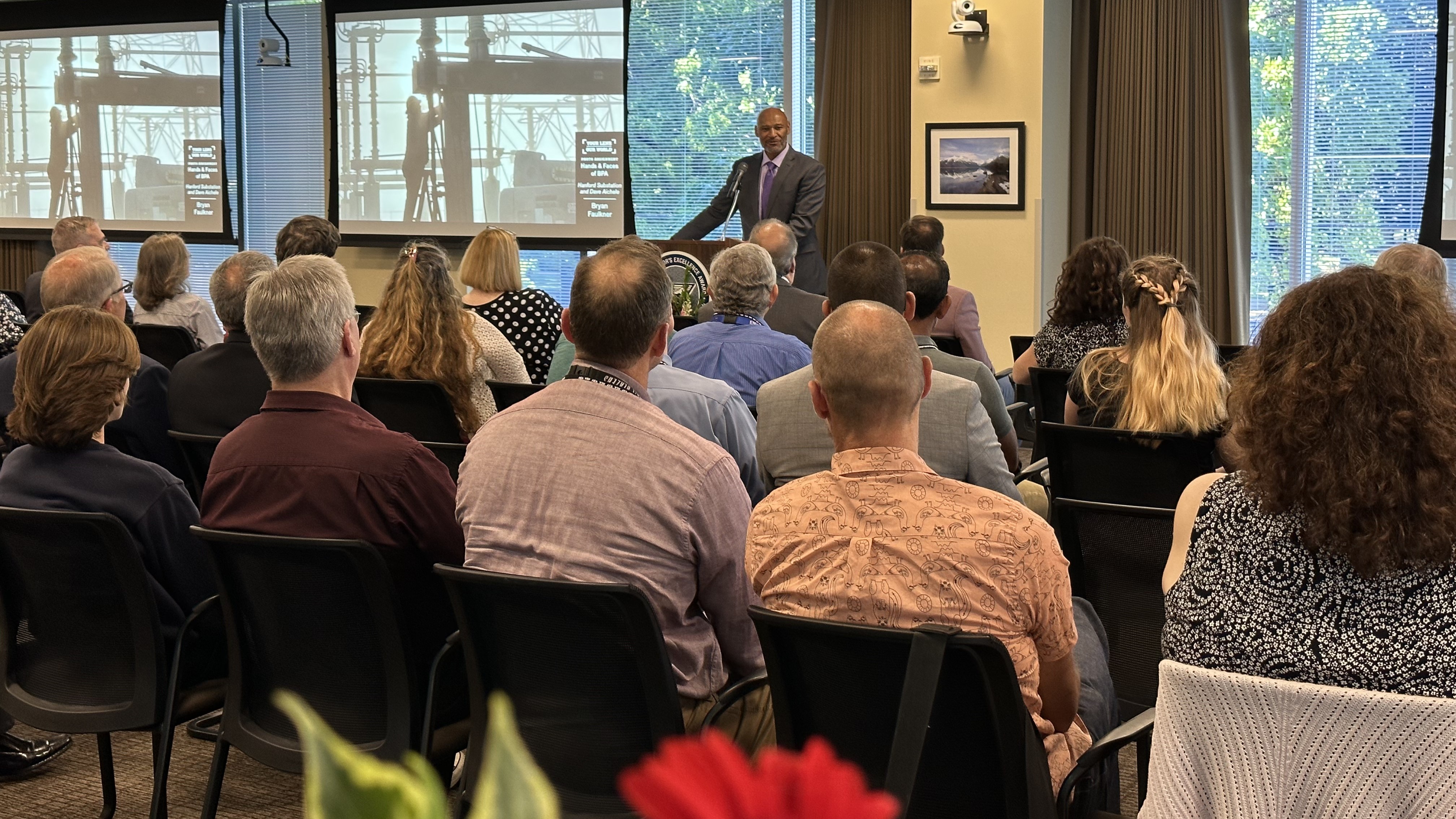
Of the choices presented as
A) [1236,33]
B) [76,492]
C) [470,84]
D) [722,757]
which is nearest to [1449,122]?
[1236,33]

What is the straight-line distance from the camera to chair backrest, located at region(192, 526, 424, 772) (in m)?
2.41

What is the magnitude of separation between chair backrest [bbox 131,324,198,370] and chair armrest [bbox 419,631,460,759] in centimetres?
338

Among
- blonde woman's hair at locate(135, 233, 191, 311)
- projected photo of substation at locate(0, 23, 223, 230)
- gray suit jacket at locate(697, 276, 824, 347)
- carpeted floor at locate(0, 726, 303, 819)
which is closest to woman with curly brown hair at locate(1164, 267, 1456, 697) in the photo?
carpeted floor at locate(0, 726, 303, 819)

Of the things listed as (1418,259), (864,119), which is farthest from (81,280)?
(864,119)

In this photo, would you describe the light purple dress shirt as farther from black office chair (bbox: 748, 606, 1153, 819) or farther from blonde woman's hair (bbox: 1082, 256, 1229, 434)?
blonde woman's hair (bbox: 1082, 256, 1229, 434)

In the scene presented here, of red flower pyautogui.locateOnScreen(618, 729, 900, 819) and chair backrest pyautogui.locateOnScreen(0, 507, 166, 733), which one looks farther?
chair backrest pyautogui.locateOnScreen(0, 507, 166, 733)

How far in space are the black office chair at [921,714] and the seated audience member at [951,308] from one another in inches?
136

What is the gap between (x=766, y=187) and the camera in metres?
9.09

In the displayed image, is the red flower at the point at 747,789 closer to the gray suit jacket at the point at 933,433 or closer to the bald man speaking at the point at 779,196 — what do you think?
the gray suit jacket at the point at 933,433

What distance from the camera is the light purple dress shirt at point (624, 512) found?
234cm

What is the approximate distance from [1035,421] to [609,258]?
9.39 ft

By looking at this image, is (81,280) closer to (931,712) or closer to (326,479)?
(326,479)

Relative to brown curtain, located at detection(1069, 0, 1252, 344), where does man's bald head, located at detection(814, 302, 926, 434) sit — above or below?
below

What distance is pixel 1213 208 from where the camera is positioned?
8.50 m
